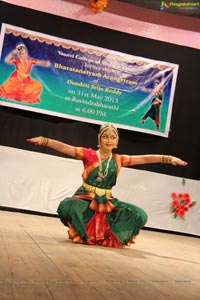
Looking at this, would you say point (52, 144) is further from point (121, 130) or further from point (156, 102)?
point (156, 102)

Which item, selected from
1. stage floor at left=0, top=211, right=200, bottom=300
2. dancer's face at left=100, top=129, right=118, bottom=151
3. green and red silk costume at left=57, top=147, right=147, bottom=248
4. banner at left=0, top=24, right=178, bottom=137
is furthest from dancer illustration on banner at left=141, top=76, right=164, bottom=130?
stage floor at left=0, top=211, right=200, bottom=300

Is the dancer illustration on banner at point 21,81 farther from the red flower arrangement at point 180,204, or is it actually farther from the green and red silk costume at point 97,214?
the green and red silk costume at point 97,214

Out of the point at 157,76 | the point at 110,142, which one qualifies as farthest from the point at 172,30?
the point at 110,142

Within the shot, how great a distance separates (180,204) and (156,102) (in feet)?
5.03

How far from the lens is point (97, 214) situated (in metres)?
3.39

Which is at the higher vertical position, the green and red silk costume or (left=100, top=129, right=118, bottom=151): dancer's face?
(left=100, top=129, right=118, bottom=151): dancer's face

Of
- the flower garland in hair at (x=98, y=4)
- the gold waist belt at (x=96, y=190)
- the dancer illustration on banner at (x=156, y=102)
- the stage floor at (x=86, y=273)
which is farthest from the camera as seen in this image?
the dancer illustration on banner at (x=156, y=102)

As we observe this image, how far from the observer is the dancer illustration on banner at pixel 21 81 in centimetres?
590

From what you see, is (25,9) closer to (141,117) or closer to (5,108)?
(5,108)

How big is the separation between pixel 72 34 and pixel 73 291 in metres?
5.05

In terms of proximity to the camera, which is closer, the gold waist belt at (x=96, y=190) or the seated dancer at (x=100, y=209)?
the seated dancer at (x=100, y=209)

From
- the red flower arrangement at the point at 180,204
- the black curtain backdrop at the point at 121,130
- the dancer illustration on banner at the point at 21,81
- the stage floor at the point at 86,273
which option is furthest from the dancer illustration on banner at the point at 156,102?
the stage floor at the point at 86,273

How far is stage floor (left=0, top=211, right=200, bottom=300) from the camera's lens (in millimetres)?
1612

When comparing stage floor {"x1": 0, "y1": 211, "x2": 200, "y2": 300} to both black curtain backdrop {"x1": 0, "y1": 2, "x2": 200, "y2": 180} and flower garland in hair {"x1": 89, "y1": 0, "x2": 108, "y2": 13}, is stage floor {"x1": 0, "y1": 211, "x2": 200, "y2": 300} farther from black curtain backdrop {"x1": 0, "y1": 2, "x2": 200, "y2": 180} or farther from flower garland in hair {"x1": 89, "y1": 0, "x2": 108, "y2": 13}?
flower garland in hair {"x1": 89, "y1": 0, "x2": 108, "y2": 13}
